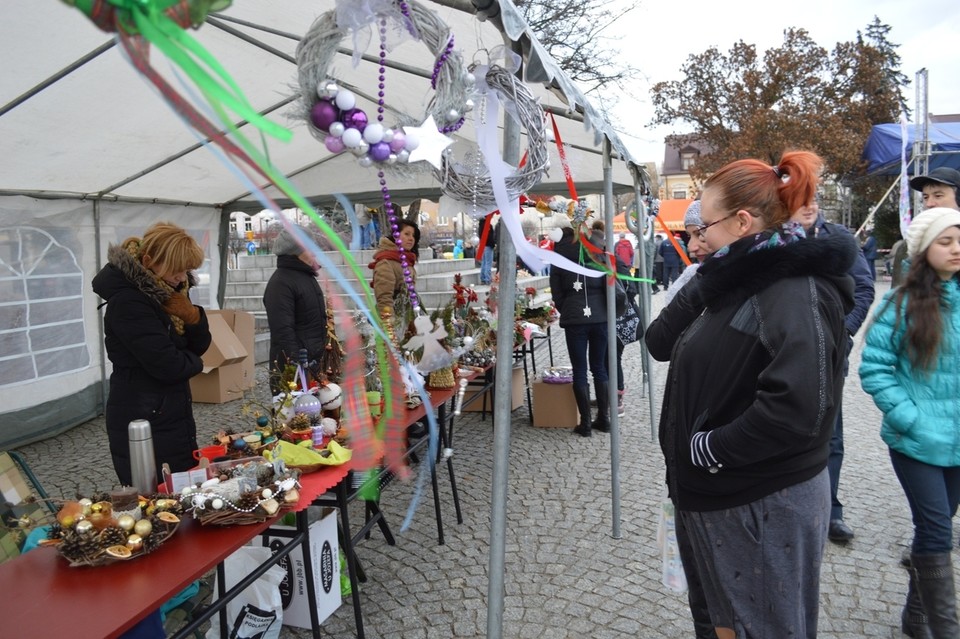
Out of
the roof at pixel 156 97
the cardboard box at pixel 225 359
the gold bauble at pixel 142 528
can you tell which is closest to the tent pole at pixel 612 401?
the roof at pixel 156 97

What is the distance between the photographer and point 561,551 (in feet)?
11.4

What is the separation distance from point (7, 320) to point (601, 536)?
15.6 ft

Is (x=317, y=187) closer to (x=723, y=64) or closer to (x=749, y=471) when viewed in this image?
(x=749, y=471)

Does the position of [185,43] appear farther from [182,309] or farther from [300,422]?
[182,309]

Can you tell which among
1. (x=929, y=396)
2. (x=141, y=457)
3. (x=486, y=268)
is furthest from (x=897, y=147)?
(x=141, y=457)

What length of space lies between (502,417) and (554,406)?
156 inches

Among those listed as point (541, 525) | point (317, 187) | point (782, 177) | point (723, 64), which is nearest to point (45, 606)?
point (782, 177)

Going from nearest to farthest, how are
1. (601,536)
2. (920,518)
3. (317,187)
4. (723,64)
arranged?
(920,518), (601,536), (317,187), (723,64)

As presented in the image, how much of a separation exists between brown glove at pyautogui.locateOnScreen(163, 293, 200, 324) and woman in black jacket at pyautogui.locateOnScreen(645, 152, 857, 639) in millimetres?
2144

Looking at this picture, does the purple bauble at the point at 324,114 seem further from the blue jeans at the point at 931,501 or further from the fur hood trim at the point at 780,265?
the blue jeans at the point at 931,501

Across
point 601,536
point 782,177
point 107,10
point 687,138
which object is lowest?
point 601,536

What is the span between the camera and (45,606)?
5.03 ft

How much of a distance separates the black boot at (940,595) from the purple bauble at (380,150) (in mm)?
2427

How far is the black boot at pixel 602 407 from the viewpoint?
18.4ft
